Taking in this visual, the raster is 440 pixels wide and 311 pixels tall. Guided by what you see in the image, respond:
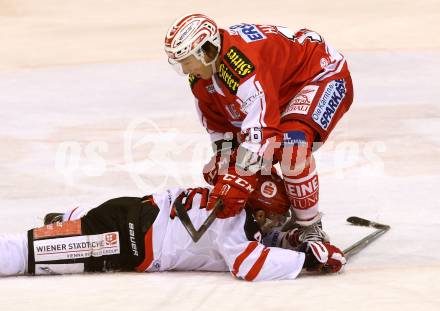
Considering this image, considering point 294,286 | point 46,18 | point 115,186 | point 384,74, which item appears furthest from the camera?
point 46,18

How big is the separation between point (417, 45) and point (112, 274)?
268 inches

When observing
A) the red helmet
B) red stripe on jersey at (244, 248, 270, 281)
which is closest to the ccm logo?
the red helmet

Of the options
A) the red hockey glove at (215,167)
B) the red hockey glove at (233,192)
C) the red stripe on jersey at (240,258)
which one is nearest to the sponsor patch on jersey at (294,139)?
the red hockey glove at (233,192)

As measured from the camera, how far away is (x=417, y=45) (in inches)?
461

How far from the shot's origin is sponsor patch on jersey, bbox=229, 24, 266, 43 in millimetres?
6025

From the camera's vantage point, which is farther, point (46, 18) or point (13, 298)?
point (46, 18)

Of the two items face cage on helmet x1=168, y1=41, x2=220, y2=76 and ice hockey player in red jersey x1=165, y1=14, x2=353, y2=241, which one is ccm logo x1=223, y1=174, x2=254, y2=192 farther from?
face cage on helmet x1=168, y1=41, x2=220, y2=76

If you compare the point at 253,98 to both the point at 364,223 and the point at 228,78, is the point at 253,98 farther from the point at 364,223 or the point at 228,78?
the point at 364,223

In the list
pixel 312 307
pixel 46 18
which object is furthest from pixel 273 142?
pixel 46 18

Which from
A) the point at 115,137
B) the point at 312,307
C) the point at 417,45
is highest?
the point at 417,45

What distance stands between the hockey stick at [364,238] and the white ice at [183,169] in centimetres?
5

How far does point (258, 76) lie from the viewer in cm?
572

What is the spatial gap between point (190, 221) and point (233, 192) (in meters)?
0.32

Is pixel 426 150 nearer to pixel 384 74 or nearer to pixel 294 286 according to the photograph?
pixel 384 74
